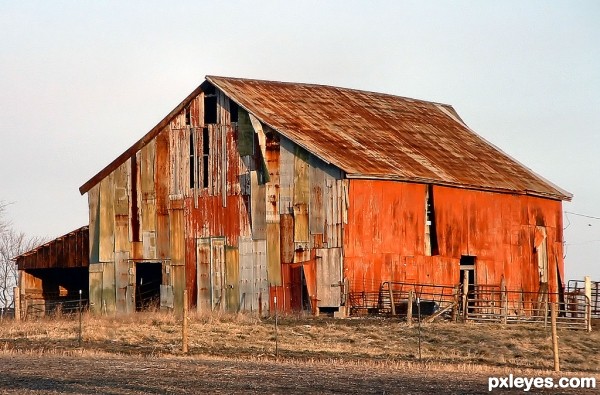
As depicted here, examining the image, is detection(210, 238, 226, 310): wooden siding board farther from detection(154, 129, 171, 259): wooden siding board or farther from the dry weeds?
the dry weeds

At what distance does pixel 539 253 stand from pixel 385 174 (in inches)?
387

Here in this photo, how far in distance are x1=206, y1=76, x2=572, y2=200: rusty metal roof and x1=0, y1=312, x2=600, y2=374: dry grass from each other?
6.00 m

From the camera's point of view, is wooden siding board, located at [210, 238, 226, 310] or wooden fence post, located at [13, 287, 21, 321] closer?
wooden siding board, located at [210, 238, 226, 310]

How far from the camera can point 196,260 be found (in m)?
44.9

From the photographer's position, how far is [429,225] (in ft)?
144

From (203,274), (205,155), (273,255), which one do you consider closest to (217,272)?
(203,274)

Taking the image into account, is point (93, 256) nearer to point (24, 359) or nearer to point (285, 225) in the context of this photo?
point (285, 225)

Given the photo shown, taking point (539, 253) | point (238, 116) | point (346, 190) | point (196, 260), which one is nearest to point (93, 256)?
point (196, 260)

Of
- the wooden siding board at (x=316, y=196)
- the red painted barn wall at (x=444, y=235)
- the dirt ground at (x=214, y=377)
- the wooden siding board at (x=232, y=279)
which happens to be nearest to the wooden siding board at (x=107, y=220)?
the wooden siding board at (x=232, y=279)

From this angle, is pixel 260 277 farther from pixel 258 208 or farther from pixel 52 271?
pixel 52 271

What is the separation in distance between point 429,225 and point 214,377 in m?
20.8

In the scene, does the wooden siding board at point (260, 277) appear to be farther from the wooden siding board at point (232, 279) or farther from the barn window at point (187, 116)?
the barn window at point (187, 116)

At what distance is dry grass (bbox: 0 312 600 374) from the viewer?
103 ft

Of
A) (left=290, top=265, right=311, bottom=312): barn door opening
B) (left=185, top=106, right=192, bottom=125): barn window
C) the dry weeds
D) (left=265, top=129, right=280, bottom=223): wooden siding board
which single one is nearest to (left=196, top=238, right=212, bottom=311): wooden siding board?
the dry weeds
